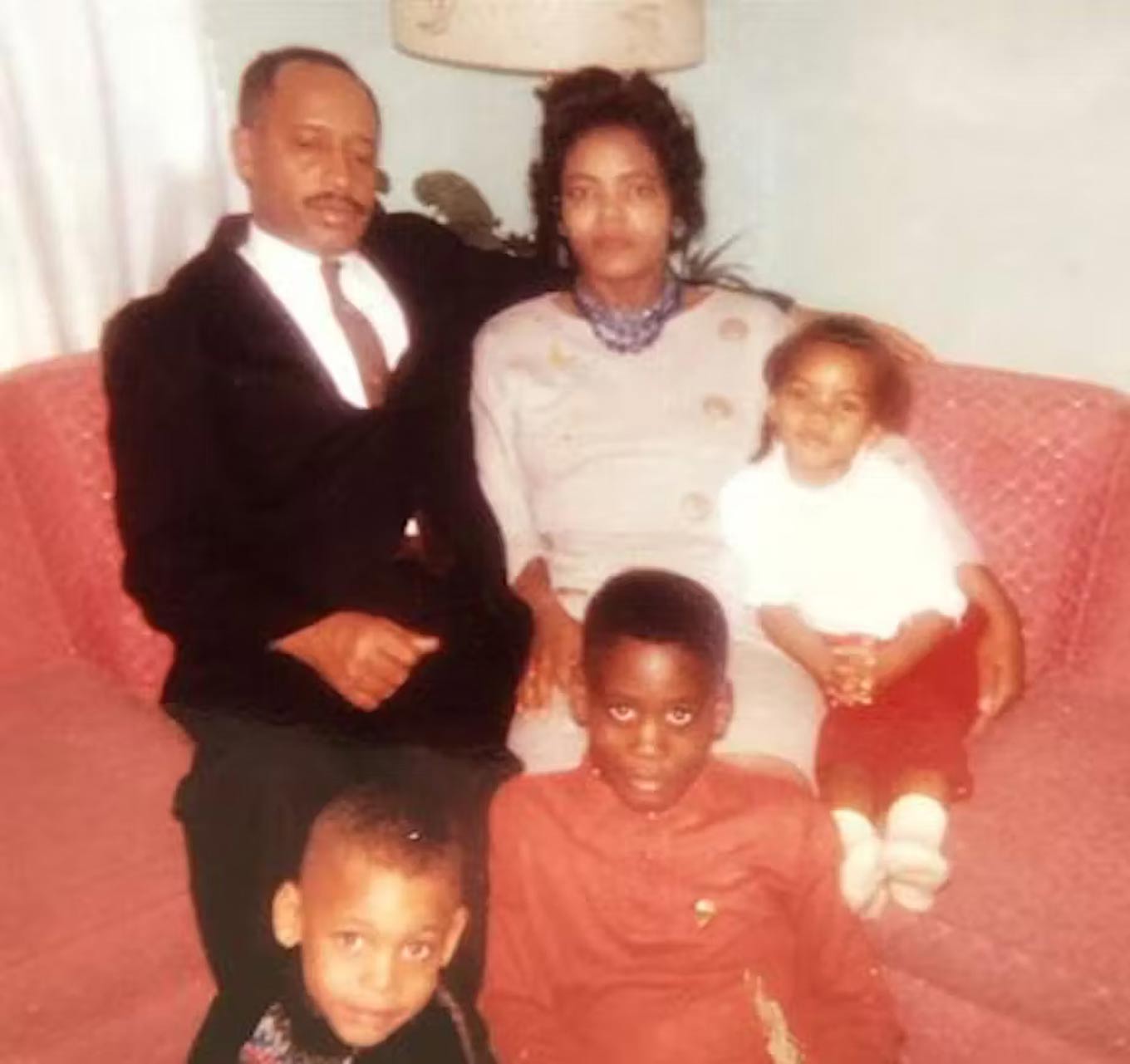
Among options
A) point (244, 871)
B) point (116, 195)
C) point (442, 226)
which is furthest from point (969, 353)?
point (244, 871)

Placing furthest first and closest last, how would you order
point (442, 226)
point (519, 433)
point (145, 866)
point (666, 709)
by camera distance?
1. point (442, 226)
2. point (519, 433)
3. point (145, 866)
4. point (666, 709)

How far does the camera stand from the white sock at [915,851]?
A: 1895 millimetres

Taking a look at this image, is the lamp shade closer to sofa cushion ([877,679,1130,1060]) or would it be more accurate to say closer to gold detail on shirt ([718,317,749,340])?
gold detail on shirt ([718,317,749,340])

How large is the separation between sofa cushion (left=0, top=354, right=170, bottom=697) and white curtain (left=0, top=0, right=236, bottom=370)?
41cm

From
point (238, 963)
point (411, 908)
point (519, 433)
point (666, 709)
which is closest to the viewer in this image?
point (411, 908)

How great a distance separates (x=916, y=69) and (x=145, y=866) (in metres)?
1.79

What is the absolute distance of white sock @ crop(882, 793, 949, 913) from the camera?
6.22 feet

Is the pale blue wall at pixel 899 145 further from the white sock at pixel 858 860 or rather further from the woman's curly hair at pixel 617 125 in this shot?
the white sock at pixel 858 860

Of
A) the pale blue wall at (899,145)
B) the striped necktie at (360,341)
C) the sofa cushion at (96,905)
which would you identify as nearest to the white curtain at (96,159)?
the pale blue wall at (899,145)

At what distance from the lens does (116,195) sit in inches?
109

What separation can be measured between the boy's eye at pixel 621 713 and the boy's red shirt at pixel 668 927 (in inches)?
3.4

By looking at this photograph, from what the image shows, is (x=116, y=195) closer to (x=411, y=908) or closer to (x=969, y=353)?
(x=969, y=353)

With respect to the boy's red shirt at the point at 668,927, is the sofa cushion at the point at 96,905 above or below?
below

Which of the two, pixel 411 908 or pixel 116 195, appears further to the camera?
pixel 116 195
